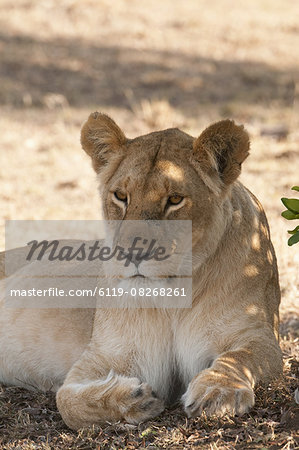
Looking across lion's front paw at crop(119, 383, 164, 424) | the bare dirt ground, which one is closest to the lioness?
lion's front paw at crop(119, 383, 164, 424)

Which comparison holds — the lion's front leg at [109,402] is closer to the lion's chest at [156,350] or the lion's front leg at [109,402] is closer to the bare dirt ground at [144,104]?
the bare dirt ground at [144,104]

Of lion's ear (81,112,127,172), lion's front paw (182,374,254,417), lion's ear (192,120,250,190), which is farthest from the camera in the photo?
lion's ear (81,112,127,172)

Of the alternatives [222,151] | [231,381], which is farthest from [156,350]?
[222,151]

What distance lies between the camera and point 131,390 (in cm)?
341

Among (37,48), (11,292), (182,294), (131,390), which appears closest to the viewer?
(131,390)

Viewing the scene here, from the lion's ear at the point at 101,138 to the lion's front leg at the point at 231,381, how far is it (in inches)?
42.7

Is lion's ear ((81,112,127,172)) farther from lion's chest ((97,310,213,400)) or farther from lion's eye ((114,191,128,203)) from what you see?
lion's chest ((97,310,213,400))

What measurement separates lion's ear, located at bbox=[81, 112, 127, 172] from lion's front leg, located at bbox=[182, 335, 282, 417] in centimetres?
108

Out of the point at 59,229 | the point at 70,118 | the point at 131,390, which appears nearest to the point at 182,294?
the point at 131,390

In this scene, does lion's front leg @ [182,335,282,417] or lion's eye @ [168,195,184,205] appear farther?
lion's eye @ [168,195,184,205]

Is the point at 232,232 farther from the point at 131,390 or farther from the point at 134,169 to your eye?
the point at 131,390

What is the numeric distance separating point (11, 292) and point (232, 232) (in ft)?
4.90

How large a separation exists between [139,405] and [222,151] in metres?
1.15

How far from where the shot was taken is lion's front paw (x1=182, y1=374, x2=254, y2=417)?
319 cm
